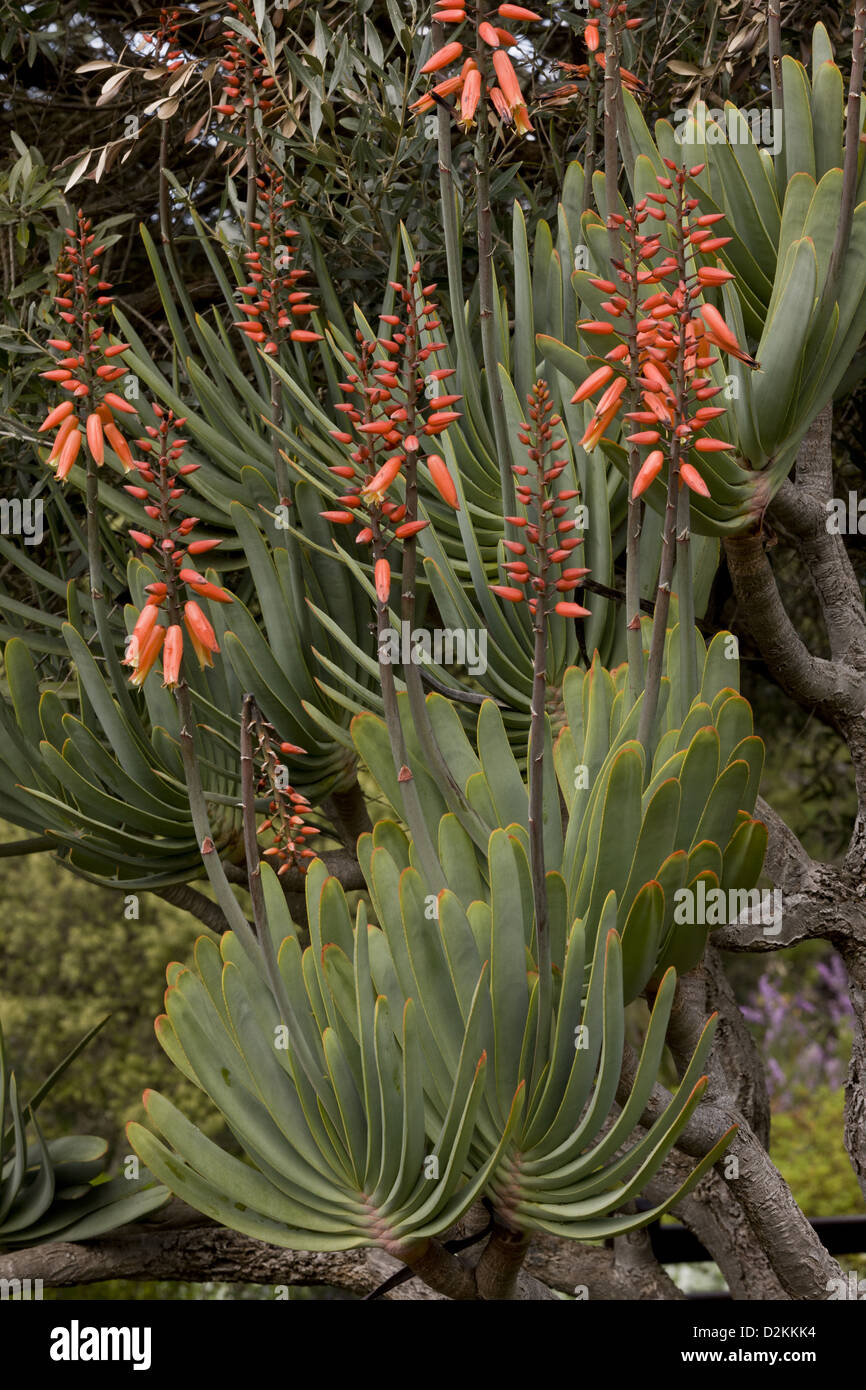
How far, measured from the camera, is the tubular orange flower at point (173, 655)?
5.20 feet

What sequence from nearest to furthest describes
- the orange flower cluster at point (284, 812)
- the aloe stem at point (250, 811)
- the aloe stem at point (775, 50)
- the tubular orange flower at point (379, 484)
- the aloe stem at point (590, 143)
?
the tubular orange flower at point (379, 484) → the aloe stem at point (250, 811) → the orange flower cluster at point (284, 812) → the aloe stem at point (775, 50) → the aloe stem at point (590, 143)

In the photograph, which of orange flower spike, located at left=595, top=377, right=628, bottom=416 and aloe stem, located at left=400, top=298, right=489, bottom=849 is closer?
aloe stem, located at left=400, top=298, right=489, bottom=849

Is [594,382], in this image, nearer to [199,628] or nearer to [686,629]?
[686,629]

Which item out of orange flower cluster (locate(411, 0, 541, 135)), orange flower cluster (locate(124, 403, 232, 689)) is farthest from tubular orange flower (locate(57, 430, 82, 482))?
orange flower cluster (locate(411, 0, 541, 135))

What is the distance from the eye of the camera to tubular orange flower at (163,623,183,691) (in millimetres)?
1585

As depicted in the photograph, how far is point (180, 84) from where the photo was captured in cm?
271

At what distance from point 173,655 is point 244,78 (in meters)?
1.46

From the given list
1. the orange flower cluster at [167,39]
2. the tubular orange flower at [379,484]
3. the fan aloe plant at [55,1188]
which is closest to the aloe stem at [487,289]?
the tubular orange flower at [379,484]

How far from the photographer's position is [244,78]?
2529mm

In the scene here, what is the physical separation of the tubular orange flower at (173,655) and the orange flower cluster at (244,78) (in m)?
1.28

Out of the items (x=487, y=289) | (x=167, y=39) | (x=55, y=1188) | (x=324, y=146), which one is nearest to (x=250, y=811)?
(x=487, y=289)

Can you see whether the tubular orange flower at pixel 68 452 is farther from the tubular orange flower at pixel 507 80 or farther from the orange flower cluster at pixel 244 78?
the orange flower cluster at pixel 244 78

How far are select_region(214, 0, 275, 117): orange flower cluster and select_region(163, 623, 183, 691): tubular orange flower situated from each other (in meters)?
1.28

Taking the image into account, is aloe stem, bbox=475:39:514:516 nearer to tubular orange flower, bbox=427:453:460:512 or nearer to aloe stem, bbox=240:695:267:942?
tubular orange flower, bbox=427:453:460:512
